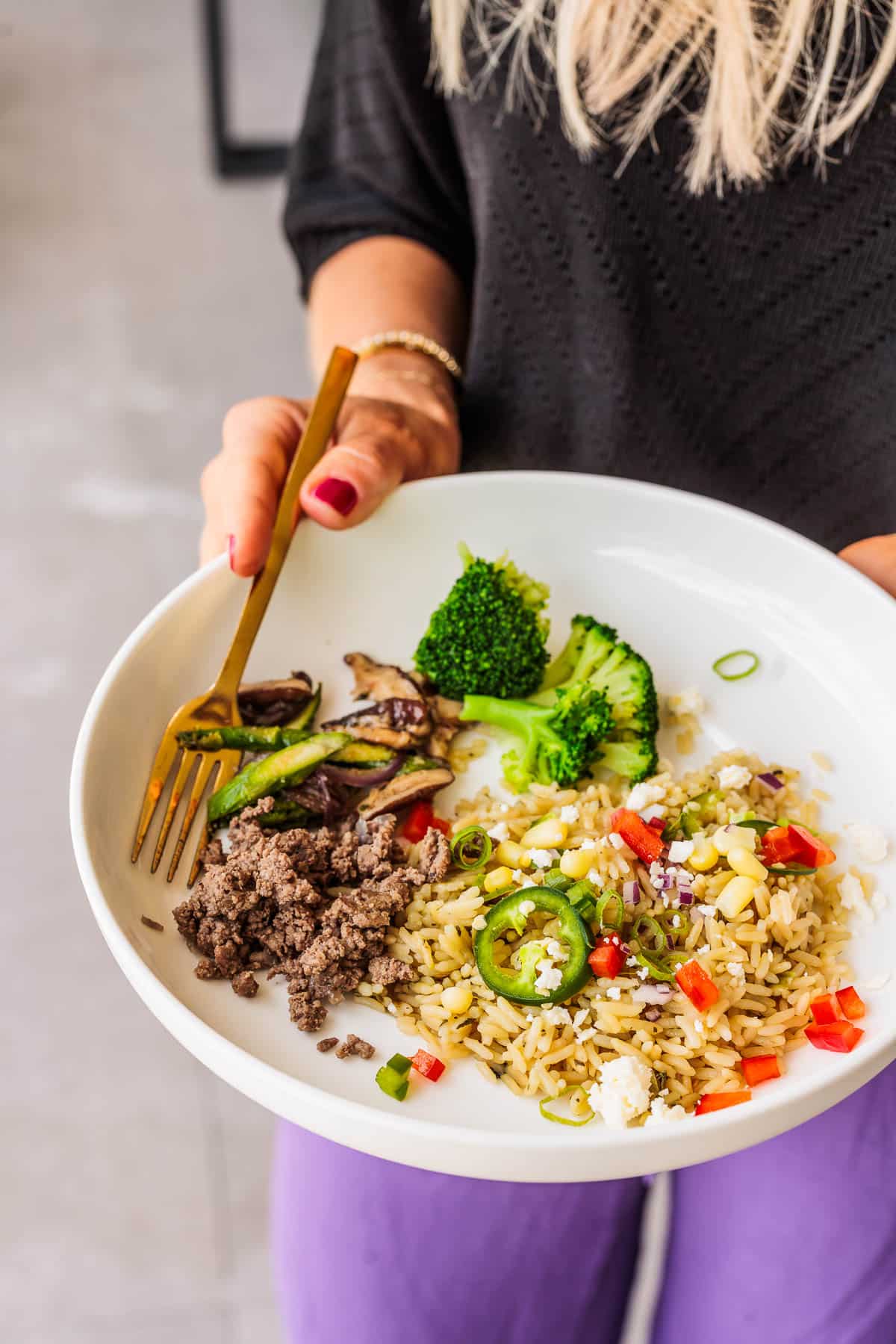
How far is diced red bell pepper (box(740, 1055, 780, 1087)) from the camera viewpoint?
4.19 ft

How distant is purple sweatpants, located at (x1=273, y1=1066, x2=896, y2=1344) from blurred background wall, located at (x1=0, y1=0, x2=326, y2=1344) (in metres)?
0.89

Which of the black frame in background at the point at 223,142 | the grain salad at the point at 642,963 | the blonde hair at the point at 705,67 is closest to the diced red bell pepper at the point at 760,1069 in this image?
the grain salad at the point at 642,963

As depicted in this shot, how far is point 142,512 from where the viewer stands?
4.11m

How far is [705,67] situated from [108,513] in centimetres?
→ 282

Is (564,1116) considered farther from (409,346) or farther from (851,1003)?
(409,346)

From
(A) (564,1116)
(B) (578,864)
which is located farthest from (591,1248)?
(B) (578,864)

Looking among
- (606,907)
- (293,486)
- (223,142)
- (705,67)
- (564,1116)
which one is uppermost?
(705,67)

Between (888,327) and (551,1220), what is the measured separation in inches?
57.2

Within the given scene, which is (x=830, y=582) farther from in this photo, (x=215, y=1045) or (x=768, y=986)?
(x=215, y=1045)

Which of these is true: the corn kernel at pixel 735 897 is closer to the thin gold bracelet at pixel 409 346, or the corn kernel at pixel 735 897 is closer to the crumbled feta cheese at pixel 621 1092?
the crumbled feta cheese at pixel 621 1092

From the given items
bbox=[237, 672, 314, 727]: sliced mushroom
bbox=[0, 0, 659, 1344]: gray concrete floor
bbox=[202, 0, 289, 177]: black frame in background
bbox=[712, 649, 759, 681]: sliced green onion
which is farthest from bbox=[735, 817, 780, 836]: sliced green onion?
bbox=[202, 0, 289, 177]: black frame in background

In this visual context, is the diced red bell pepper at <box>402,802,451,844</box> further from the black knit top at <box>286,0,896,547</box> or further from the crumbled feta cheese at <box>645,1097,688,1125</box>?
the black knit top at <box>286,0,896,547</box>

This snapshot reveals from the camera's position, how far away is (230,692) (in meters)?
1.60

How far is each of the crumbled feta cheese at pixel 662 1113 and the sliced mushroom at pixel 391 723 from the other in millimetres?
584
